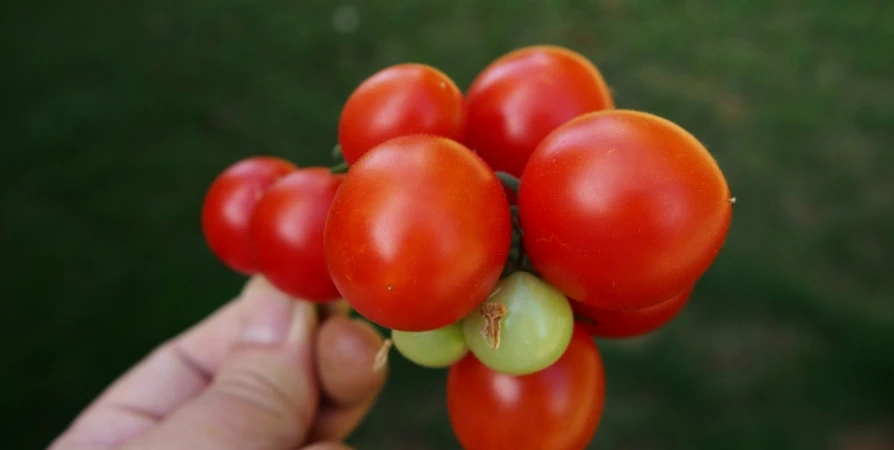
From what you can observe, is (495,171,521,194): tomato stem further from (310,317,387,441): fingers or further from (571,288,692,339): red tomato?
(310,317,387,441): fingers

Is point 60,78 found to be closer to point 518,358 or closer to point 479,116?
point 479,116

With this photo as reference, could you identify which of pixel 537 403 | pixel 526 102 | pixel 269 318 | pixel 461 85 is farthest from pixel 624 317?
pixel 461 85

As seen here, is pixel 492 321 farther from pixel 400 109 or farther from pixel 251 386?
pixel 251 386

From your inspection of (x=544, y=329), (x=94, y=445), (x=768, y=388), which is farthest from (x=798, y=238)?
(x=94, y=445)

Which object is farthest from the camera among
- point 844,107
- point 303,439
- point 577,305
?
point 844,107

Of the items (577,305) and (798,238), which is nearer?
(577,305)

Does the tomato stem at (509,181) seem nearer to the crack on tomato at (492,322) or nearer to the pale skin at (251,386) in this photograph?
the crack on tomato at (492,322)

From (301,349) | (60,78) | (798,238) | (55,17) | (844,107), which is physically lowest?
(798,238)

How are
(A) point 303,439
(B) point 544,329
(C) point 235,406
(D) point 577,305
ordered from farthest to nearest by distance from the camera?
(A) point 303,439, (C) point 235,406, (D) point 577,305, (B) point 544,329
